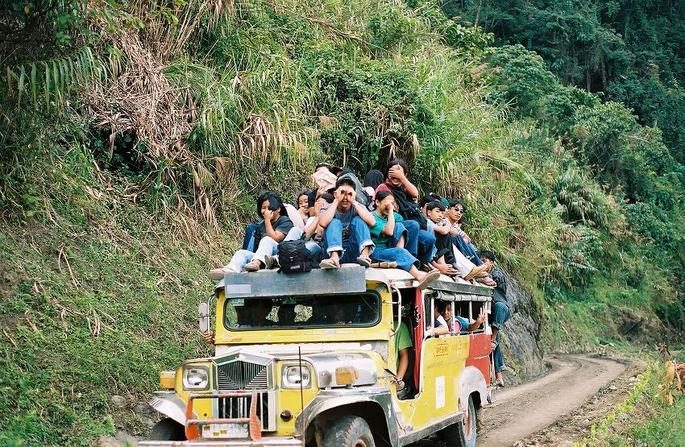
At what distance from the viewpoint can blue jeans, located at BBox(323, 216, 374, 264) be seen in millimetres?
8125

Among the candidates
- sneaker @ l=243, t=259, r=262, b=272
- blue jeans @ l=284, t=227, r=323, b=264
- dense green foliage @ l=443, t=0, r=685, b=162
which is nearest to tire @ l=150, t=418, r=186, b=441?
sneaker @ l=243, t=259, r=262, b=272

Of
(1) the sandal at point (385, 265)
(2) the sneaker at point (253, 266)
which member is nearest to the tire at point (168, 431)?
(2) the sneaker at point (253, 266)

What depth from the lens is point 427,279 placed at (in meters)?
8.23

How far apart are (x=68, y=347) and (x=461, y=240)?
16.3 ft

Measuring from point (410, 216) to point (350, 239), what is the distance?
1360 mm

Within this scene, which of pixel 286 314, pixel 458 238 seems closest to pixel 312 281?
pixel 286 314

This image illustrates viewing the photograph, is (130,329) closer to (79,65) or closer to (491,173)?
(79,65)

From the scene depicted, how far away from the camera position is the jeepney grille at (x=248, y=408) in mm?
6922

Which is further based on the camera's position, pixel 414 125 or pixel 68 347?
pixel 414 125

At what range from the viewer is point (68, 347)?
9.20 meters

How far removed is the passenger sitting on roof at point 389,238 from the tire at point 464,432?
193cm

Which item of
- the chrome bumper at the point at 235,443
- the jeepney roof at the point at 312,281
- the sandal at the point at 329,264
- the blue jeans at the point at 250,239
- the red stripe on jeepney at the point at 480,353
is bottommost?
the red stripe on jeepney at the point at 480,353

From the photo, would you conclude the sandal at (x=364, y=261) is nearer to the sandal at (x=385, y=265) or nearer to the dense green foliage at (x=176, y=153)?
the sandal at (x=385, y=265)

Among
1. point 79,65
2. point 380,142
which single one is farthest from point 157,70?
point 380,142
